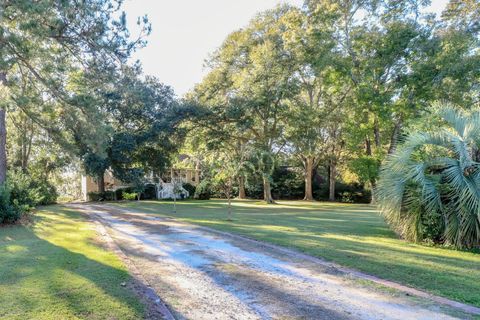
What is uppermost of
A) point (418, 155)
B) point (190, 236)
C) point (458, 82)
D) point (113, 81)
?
point (458, 82)

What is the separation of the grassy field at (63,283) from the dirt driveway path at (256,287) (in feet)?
1.68

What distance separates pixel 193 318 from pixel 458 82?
20.3 metres

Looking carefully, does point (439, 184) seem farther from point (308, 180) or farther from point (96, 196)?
point (96, 196)

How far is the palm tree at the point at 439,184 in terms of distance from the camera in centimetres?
748

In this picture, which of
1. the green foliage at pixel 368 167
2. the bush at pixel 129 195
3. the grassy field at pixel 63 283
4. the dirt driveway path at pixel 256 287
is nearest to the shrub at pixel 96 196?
the bush at pixel 129 195

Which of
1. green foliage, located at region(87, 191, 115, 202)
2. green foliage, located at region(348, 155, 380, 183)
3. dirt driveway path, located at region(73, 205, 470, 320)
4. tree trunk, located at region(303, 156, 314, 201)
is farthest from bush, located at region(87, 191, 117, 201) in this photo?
dirt driveway path, located at region(73, 205, 470, 320)

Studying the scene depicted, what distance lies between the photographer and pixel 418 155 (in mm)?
8625

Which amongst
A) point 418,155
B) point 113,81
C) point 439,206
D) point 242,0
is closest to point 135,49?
point 113,81

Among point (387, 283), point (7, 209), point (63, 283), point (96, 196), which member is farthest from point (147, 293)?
point (96, 196)

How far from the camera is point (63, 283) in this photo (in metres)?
4.68

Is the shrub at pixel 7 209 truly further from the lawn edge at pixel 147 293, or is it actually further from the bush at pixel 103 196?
the bush at pixel 103 196

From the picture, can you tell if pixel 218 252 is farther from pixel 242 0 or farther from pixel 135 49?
pixel 242 0

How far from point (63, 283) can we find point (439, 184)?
7.69 m

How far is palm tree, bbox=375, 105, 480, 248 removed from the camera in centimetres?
748
